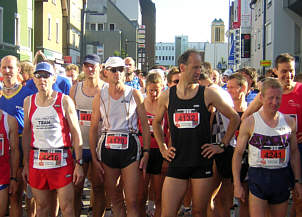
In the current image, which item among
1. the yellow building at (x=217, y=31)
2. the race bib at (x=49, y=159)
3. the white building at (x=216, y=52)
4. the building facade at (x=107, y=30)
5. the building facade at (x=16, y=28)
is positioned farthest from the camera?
the yellow building at (x=217, y=31)

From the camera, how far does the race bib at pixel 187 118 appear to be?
4250mm

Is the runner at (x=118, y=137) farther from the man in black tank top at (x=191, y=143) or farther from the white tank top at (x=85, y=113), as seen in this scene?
the man in black tank top at (x=191, y=143)

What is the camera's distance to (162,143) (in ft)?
15.5

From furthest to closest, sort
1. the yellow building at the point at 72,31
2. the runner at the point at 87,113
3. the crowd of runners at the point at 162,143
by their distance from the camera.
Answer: the yellow building at the point at 72,31 → the runner at the point at 87,113 → the crowd of runners at the point at 162,143

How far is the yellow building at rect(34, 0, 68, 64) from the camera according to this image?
96.4ft

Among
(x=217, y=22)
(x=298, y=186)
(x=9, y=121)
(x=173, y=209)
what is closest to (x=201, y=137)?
(x=173, y=209)

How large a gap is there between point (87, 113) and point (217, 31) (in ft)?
487

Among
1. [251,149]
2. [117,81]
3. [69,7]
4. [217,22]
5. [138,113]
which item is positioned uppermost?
[217,22]

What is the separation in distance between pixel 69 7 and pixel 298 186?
115 feet

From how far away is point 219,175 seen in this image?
498 cm

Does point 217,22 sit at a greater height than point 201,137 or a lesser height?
greater

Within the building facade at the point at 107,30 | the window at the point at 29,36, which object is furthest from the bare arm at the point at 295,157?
the building facade at the point at 107,30

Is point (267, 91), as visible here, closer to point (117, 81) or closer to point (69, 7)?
point (117, 81)

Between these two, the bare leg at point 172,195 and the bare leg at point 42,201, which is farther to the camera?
the bare leg at point 42,201
